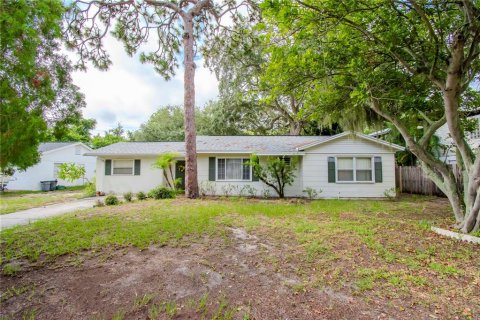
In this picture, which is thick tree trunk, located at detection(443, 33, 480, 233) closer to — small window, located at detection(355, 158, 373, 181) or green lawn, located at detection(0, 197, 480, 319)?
green lawn, located at detection(0, 197, 480, 319)

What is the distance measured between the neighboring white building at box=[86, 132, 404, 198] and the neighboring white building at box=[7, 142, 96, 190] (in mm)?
4812

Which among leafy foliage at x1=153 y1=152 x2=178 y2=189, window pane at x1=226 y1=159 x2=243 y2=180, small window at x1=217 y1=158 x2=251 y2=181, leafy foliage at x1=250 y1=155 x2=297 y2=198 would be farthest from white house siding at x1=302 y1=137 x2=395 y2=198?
leafy foliage at x1=153 y1=152 x2=178 y2=189

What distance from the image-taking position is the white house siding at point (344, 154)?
11.5 meters

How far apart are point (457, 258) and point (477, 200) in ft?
5.68

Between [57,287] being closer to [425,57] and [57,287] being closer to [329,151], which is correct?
[425,57]

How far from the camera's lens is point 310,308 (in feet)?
8.73

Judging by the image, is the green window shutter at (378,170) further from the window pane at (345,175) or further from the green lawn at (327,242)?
the green lawn at (327,242)

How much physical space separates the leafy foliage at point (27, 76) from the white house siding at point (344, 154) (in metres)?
10.3

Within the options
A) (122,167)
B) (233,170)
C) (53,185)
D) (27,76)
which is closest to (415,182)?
(233,170)

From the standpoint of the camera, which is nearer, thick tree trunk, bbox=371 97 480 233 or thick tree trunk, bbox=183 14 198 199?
thick tree trunk, bbox=371 97 480 233

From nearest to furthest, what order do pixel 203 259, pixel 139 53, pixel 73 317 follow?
pixel 73 317, pixel 203 259, pixel 139 53

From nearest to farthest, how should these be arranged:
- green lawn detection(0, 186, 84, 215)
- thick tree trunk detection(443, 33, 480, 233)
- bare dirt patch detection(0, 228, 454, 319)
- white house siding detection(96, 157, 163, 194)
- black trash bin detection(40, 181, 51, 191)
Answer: bare dirt patch detection(0, 228, 454, 319) → thick tree trunk detection(443, 33, 480, 233) → green lawn detection(0, 186, 84, 215) → white house siding detection(96, 157, 163, 194) → black trash bin detection(40, 181, 51, 191)

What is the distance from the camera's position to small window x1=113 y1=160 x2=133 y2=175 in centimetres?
1337

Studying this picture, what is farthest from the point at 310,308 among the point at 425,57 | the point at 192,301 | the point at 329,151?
the point at 329,151
